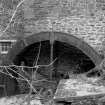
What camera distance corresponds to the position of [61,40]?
27.8 feet

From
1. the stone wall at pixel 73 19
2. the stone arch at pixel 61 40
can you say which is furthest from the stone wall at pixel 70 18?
the stone arch at pixel 61 40

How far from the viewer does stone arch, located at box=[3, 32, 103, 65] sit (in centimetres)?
825

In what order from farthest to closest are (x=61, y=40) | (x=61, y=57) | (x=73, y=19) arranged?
(x=61, y=57), (x=73, y=19), (x=61, y=40)

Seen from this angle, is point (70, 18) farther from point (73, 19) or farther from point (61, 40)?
point (61, 40)

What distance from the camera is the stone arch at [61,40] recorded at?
27.1 feet

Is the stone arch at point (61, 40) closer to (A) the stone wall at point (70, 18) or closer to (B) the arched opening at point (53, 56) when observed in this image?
(B) the arched opening at point (53, 56)

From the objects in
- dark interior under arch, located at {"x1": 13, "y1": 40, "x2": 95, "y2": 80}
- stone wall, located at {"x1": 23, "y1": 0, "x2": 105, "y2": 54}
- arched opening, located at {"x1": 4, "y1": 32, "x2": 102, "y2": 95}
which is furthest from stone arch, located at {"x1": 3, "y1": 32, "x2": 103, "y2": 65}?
stone wall, located at {"x1": 23, "y1": 0, "x2": 105, "y2": 54}

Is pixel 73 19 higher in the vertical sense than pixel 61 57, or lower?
higher

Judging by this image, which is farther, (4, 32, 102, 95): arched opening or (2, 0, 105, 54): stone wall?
(2, 0, 105, 54): stone wall

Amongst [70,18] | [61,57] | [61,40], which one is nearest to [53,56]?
[61,57]

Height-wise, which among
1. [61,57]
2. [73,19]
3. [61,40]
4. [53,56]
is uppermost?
[73,19]

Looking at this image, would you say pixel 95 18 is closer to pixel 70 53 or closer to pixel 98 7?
pixel 98 7

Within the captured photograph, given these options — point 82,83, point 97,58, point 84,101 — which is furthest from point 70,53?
point 84,101

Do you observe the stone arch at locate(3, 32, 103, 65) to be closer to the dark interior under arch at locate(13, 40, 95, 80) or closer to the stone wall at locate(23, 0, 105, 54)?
the dark interior under arch at locate(13, 40, 95, 80)
